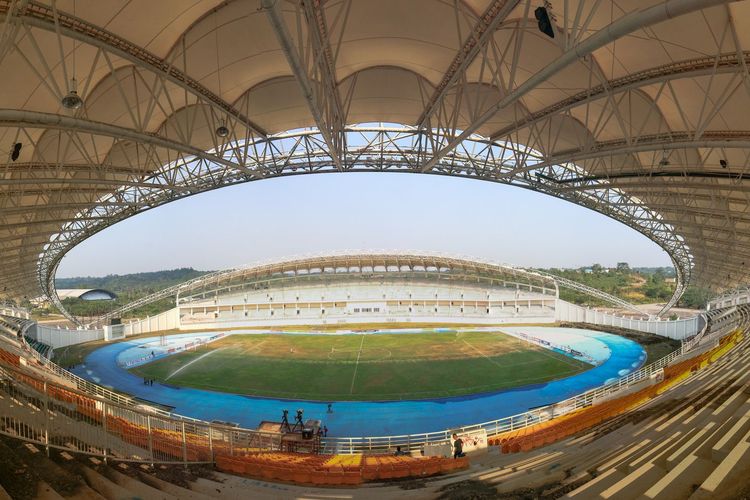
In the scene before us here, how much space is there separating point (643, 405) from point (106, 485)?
1432cm

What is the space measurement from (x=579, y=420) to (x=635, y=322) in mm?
36685

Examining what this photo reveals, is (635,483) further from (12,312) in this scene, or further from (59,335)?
(12,312)

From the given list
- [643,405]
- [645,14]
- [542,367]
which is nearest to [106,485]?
[645,14]

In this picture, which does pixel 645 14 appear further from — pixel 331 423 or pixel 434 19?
pixel 331 423

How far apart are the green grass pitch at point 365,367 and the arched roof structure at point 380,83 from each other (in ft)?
43.2

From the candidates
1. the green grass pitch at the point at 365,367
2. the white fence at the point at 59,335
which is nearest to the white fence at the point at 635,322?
the green grass pitch at the point at 365,367

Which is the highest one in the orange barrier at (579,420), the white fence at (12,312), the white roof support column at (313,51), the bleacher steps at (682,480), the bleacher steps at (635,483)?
the white roof support column at (313,51)

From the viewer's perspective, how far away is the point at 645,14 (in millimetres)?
5855

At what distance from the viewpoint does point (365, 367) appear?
29.5 meters

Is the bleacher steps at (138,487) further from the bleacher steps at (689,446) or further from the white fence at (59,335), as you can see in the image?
the white fence at (59,335)

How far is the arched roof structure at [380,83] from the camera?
8.95 metres

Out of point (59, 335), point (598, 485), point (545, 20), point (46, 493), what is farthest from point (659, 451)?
point (59, 335)

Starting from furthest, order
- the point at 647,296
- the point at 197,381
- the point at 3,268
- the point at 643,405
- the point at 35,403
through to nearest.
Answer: the point at 647,296 → the point at 3,268 → the point at 197,381 → the point at 643,405 → the point at 35,403

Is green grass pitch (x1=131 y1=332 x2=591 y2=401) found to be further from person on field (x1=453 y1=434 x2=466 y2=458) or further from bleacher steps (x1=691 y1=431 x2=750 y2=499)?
bleacher steps (x1=691 y1=431 x2=750 y2=499)
